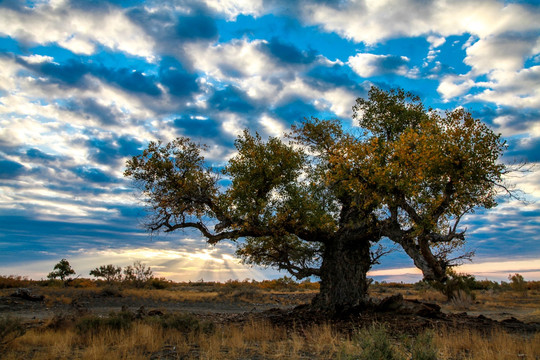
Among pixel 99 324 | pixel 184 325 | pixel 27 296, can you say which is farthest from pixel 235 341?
pixel 27 296

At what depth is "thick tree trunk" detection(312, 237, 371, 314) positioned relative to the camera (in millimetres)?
18312

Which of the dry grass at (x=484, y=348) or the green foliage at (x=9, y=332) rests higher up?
the green foliage at (x=9, y=332)

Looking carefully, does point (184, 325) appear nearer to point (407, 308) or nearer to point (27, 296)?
point (407, 308)

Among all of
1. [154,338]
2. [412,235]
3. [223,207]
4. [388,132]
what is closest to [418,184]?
[412,235]

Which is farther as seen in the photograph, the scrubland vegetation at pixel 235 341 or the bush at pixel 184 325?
the bush at pixel 184 325

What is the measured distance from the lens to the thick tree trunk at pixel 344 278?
60.1 feet

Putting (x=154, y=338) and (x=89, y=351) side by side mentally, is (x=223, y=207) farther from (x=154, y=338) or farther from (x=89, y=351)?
(x=89, y=351)

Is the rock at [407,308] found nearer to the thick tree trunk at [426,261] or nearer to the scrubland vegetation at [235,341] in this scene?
the scrubland vegetation at [235,341]

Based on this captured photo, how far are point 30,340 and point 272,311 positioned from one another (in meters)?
13.0

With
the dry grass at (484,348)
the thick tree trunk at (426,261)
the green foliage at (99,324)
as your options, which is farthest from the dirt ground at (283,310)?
the dry grass at (484,348)

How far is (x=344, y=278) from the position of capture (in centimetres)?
1855

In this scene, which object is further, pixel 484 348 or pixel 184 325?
pixel 184 325

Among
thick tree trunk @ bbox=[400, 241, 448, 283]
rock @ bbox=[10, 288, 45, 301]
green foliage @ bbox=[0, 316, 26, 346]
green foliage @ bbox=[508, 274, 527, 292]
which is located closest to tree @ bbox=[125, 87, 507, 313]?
thick tree trunk @ bbox=[400, 241, 448, 283]

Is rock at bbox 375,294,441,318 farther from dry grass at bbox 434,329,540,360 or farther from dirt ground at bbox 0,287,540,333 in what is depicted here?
dry grass at bbox 434,329,540,360
